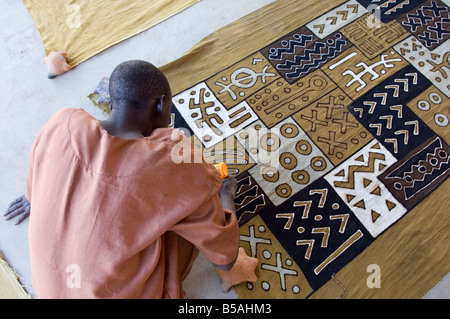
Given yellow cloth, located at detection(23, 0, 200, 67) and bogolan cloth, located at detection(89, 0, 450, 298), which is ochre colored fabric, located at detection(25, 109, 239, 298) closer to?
bogolan cloth, located at detection(89, 0, 450, 298)

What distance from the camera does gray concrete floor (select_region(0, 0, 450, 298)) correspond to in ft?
4.15

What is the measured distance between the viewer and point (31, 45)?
5.38ft

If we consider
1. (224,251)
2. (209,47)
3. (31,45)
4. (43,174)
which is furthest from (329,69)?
(31,45)

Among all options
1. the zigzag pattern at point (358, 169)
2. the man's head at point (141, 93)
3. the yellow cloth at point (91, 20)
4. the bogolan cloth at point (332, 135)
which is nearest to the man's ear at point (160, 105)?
the man's head at point (141, 93)

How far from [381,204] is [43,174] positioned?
105cm

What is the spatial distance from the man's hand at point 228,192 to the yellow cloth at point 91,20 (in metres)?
0.89

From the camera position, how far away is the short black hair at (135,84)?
0.86 metres

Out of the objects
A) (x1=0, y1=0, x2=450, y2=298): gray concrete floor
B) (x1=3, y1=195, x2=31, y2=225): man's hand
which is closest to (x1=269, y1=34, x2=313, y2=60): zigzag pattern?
(x1=0, y1=0, x2=450, y2=298): gray concrete floor

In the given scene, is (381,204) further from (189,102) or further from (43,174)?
(43,174)

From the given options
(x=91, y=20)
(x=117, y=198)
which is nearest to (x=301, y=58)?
(x=91, y=20)

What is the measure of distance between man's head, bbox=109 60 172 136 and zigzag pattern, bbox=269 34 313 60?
789mm

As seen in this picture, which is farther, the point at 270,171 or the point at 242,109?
the point at 242,109

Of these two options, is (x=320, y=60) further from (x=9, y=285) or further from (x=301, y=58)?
(x=9, y=285)

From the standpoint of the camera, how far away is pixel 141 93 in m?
0.86
